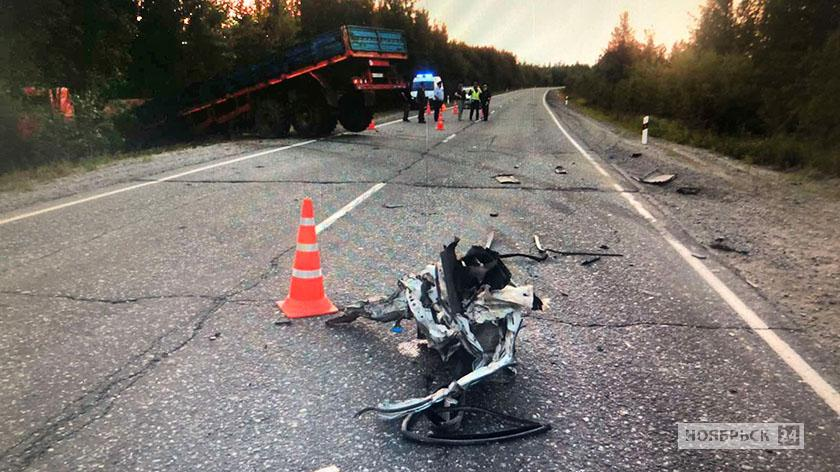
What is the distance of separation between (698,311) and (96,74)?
21.5 m

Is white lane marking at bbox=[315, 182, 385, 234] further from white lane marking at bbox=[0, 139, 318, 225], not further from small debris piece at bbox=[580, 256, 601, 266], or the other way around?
white lane marking at bbox=[0, 139, 318, 225]

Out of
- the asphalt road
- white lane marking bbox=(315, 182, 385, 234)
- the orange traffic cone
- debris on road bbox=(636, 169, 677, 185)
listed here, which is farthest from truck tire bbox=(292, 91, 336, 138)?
the orange traffic cone

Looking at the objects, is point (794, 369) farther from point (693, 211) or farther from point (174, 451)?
point (693, 211)

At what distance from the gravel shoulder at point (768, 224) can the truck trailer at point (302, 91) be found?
7867 mm

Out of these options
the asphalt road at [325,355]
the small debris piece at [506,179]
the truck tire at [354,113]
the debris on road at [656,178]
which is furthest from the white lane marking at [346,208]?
the truck tire at [354,113]

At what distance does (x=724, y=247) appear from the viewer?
257 inches

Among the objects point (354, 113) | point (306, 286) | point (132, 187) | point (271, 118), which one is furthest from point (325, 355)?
point (354, 113)

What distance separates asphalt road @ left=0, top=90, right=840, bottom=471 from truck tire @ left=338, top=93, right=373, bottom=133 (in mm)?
12397

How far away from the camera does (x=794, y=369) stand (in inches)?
141

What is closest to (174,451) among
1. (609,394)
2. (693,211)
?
(609,394)

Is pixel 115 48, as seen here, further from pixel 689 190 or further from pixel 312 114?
pixel 689 190

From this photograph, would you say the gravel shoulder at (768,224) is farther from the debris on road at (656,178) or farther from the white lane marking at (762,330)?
the white lane marking at (762,330)

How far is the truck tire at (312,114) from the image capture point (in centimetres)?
1841

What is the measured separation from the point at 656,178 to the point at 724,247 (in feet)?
16.3
